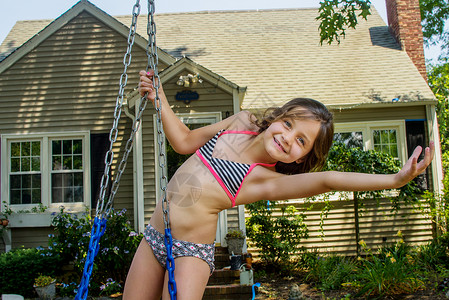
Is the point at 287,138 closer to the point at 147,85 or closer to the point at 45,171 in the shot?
the point at 147,85

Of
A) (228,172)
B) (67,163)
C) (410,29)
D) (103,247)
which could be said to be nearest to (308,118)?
(228,172)

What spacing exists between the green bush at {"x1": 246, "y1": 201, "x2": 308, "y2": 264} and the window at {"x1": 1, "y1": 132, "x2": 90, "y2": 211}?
10.9 feet

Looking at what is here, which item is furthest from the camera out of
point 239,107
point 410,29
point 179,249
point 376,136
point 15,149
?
point 410,29

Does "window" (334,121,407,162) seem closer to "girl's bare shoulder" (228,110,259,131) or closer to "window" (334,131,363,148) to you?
"window" (334,131,363,148)

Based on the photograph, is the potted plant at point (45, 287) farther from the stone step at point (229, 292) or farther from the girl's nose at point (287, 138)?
the girl's nose at point (287, 138)

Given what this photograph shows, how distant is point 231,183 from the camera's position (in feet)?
6.18

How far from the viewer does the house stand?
25.3 ft

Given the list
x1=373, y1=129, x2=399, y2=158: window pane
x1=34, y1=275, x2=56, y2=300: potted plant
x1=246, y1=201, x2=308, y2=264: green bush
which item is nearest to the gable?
x1=34, y1=275, x2=56, y2=300: potted plant

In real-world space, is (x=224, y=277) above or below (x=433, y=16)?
below

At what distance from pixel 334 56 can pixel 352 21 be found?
3.91 m

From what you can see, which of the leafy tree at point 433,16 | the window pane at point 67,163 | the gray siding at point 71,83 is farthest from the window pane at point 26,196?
the leafy tree at point 433,16

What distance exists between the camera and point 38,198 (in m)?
8.18

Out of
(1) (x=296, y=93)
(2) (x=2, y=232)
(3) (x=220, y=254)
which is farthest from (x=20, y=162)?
(1) (x=296, y=93)

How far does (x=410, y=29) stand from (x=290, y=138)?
33.2 feet
